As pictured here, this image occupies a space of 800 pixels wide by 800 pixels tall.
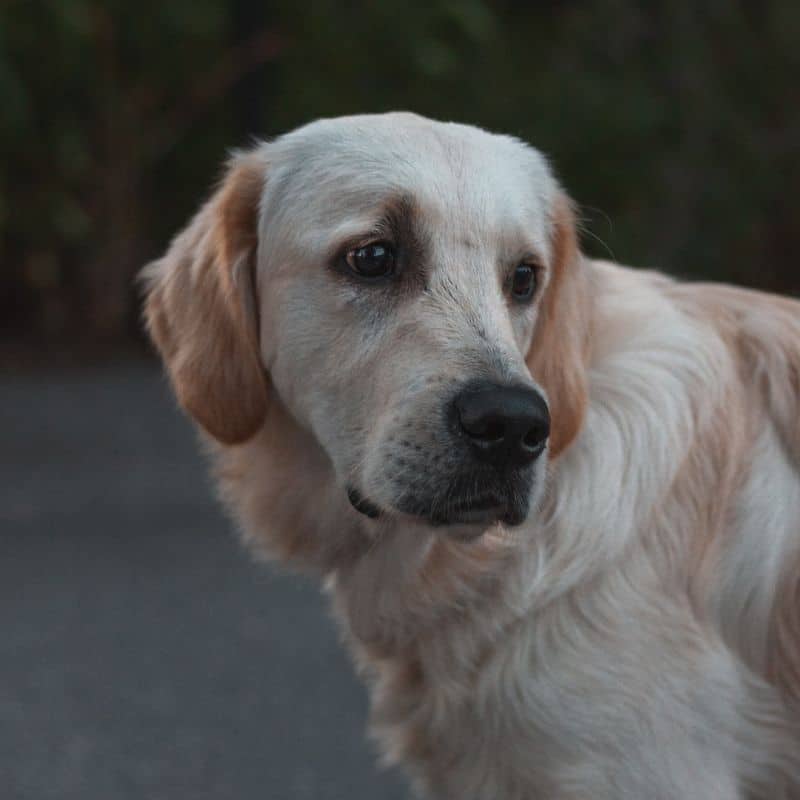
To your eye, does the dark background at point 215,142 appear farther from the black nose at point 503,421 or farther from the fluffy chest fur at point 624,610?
the black nose at point 503,421

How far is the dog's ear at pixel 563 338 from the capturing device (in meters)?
3.28

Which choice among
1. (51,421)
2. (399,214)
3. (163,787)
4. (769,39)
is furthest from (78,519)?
(769,39)

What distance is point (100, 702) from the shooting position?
5.30 m

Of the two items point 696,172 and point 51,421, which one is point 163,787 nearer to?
point 51,421

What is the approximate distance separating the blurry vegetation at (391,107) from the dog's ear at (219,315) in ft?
23.4

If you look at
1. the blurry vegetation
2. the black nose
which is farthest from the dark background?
the black nose

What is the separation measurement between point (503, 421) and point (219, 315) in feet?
2.54

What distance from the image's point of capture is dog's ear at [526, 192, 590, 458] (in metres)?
3.28

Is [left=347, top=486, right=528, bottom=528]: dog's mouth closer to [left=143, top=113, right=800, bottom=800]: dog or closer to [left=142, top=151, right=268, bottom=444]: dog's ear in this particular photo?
[left=143, top=113, right=800, bottom=800]: dog

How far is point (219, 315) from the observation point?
3430 millimetres

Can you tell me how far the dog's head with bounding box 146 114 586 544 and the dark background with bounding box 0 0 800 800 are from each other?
3.51 metres

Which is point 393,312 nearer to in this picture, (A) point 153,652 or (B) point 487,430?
(B) point 487,430

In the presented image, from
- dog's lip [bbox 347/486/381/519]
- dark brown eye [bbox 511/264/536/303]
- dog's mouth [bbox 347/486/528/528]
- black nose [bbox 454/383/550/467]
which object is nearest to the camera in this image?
black nose [bbox 454/383/550/467]

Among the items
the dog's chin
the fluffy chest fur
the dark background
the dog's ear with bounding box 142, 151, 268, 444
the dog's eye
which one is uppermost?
the dog's eye
